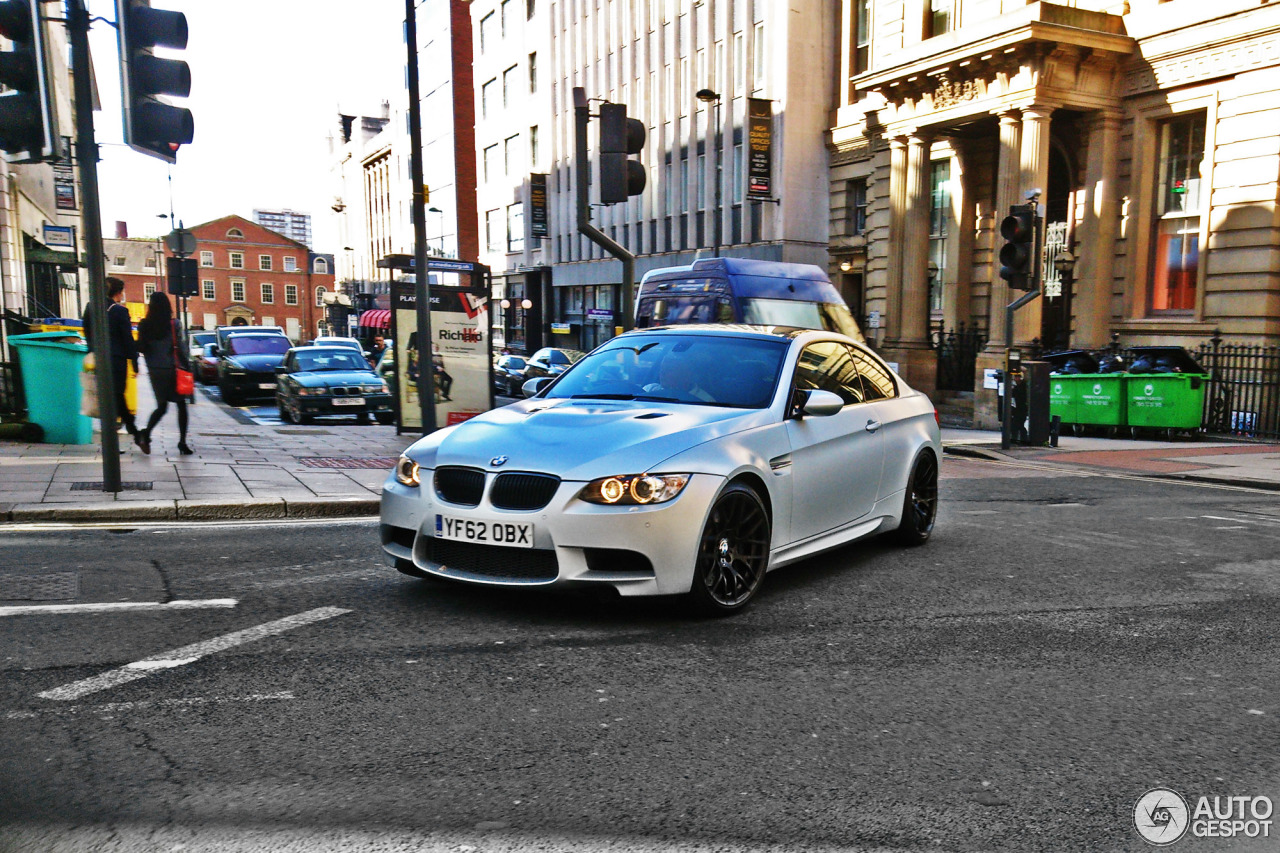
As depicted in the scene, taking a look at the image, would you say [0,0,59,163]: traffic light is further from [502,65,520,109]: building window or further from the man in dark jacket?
[502,65,520,109]: building window

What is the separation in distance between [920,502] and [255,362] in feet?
64.4

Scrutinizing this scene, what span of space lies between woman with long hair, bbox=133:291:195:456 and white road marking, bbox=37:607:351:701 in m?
7.20

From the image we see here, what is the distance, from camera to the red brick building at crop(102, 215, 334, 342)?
106 meters

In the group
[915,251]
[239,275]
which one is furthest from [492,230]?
[239,275]

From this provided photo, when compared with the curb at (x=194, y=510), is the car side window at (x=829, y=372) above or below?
above

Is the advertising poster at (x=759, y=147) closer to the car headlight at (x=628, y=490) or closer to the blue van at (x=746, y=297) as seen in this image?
the blue van at (x=746, y=297)

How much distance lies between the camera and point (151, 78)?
24.8 ft

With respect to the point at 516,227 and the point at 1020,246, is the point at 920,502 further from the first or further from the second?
the point at 516,227

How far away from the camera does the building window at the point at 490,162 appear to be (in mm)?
60122

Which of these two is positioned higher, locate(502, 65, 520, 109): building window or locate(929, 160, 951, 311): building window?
locate(502, 65, 520, 109): building window

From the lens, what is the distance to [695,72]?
39.8 m

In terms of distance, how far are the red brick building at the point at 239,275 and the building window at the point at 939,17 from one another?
3532 inches

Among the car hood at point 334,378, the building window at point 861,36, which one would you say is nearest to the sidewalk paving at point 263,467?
the car hood at point 334,378

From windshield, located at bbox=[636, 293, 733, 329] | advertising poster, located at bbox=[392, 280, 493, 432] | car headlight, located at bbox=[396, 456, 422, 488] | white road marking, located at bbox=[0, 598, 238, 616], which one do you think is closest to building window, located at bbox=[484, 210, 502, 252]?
windshield, located at bbox=[636, 293, 733, 329]
